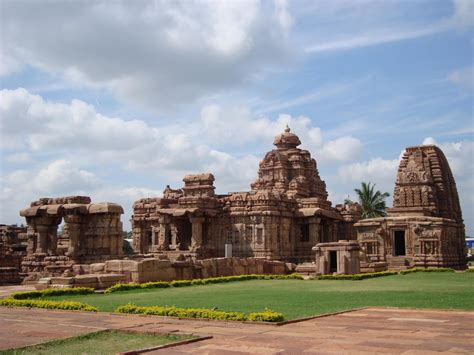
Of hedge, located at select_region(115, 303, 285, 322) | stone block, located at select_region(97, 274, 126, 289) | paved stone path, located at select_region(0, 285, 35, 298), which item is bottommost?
paved stone path, located at select_region(0, 285, 35, 298)

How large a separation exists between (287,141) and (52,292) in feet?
120

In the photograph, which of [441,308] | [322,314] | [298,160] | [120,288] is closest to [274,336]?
[322,314]

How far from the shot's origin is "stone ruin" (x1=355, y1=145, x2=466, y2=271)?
35.5 metres

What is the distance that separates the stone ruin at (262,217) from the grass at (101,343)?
2816cm

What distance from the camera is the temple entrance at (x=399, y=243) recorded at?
37350 mm

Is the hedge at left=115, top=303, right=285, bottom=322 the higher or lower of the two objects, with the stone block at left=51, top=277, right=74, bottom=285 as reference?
lower

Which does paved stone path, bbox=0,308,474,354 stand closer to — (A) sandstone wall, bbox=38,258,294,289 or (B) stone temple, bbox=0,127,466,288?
(A) sandstone wall, bbox=38,258,294,289

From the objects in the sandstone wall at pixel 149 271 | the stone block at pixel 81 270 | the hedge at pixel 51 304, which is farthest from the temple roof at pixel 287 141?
the hedge at pixel 51 304

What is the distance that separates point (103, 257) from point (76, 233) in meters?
1.88

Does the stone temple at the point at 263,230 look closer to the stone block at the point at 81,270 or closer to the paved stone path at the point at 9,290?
the stone block at the point at 81,270

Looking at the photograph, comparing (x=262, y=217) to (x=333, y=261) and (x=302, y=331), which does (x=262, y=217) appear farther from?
(x=302, y=331)

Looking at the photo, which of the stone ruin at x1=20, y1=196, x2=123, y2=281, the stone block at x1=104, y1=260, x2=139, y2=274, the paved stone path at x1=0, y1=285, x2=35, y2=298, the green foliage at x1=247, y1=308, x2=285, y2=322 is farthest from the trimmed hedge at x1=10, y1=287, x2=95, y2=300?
the stone ruin at x1=20, y1=196, x2=123, y2=281

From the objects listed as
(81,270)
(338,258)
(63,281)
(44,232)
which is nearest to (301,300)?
(63,281)

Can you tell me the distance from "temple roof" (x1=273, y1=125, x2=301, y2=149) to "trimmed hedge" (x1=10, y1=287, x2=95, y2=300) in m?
34.9
